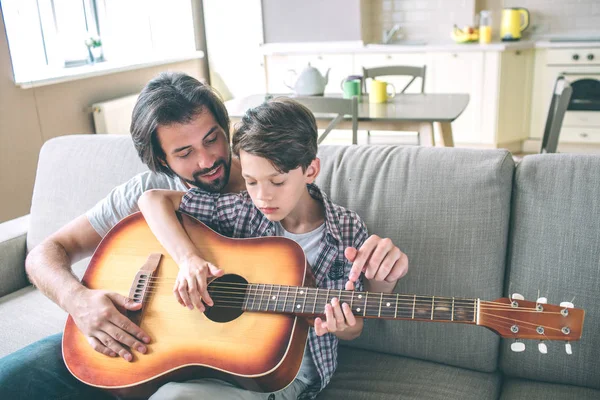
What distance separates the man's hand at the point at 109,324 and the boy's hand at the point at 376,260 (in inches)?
18.7

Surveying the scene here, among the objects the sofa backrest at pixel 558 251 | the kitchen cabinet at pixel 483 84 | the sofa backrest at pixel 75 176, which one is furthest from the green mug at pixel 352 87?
the sofa backrest at pixel 558 251

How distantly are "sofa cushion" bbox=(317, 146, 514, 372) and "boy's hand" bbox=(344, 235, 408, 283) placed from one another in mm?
284

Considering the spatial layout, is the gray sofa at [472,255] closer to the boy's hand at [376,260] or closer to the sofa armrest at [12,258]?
the boy's hand at [376,260]

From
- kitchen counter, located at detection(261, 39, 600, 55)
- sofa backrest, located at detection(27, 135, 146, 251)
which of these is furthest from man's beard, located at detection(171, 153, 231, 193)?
kitchen counter, located at detection(261, 39, 600, 55)

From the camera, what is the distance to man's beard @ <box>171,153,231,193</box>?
4.57 ft

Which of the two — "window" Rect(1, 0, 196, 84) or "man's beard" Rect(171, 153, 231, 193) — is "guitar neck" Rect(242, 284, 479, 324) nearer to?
"man's beard" Rect(171, 153, 231, 193)

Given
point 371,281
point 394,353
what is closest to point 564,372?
point 394,353

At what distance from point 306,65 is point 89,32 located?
6.14 ft

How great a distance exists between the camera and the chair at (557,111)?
262 cm

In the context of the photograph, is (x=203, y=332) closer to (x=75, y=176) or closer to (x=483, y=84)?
(x=75, y=176)

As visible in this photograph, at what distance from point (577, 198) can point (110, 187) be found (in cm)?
133

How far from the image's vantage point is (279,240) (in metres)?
1.24

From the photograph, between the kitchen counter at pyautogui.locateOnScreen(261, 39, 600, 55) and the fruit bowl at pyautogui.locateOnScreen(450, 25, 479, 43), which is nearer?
the kitchen counter at pyautogui.locateOnScreen(261, 39, 600, 55)

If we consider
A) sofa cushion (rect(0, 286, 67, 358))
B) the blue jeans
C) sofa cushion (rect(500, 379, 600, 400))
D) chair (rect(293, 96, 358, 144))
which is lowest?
sofa cushion (rect(500, 379, 600, 400))
